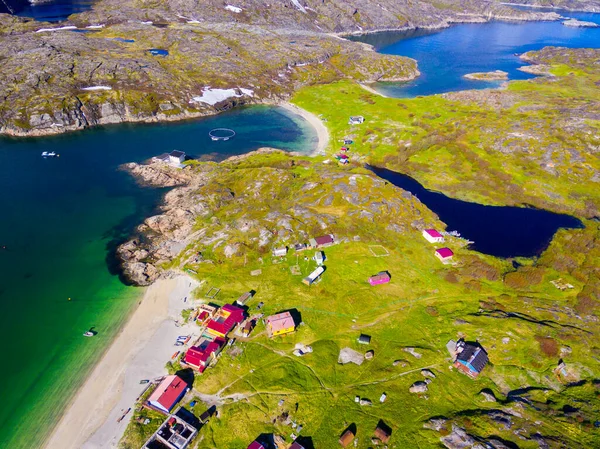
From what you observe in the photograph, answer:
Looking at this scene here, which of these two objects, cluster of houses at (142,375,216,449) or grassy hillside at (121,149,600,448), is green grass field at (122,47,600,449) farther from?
cluster of houses at (142,375,216,449)

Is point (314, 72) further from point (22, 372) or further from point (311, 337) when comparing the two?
point (22, 372)

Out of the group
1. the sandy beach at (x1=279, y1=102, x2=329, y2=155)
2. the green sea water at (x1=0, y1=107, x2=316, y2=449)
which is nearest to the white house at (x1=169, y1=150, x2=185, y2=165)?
the green sea water at (x1=0, y1=107, x2=316, y2=449)

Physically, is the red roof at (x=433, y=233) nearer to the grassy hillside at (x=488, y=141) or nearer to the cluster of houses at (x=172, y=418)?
the grassy hillside at (x=488, y=141)

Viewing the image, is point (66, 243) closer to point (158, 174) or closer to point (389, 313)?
point (158, 174)

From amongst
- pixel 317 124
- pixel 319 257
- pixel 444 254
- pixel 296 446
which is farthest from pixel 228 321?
pixel 317 124

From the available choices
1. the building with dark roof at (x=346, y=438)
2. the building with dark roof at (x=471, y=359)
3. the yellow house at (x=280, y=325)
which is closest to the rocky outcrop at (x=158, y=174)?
the yellow house at (x=280, y=325)
